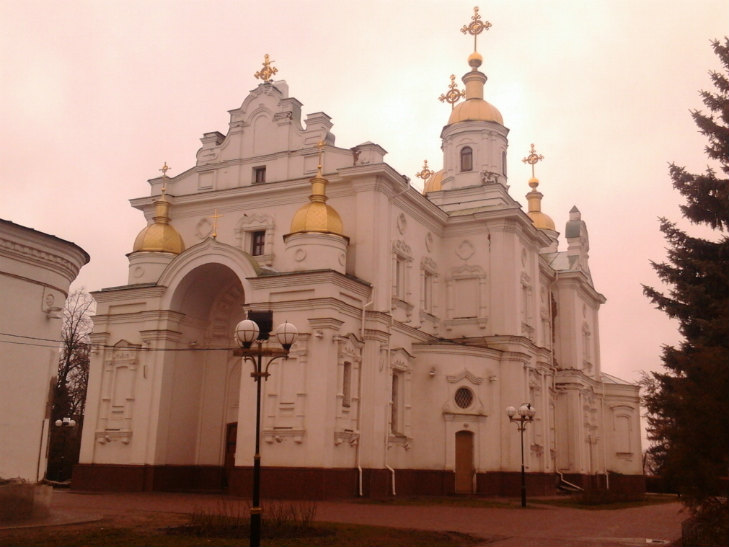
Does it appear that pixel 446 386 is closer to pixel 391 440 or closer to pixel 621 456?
pixel 391 440

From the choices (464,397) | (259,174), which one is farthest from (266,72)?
(464,397)

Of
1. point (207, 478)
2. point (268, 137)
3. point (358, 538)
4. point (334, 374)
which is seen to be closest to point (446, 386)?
point (334, 374)

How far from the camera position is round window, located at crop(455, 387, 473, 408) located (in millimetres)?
31766

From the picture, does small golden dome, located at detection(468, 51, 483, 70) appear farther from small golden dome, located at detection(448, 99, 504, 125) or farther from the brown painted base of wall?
the brown painted base of wall

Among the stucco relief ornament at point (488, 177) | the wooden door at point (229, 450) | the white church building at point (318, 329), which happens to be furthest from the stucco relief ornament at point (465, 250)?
the wooden door at point (229, 450)

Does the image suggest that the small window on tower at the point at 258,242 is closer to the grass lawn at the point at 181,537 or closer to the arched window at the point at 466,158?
the arched window at the point at 466,158

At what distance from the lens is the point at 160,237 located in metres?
32.0

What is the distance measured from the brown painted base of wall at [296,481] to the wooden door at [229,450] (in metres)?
0.18

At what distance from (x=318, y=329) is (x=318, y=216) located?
13.5 ft

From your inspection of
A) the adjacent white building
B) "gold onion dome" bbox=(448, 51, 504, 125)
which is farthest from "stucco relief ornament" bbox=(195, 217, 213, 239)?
the adjacent white building

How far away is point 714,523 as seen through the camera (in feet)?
41.4

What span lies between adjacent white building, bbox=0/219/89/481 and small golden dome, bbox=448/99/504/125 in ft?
89.3

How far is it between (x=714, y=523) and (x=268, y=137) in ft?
78.5

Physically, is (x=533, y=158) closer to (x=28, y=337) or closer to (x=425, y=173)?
(x=425, y=173)
